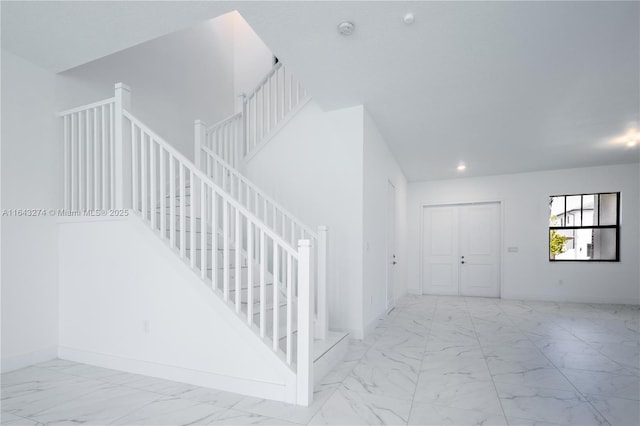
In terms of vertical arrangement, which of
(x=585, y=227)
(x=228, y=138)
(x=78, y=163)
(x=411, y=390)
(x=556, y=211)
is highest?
(x=228, y=138)

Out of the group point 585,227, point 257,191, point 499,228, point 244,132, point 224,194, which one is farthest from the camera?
point 499,228

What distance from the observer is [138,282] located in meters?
2.77

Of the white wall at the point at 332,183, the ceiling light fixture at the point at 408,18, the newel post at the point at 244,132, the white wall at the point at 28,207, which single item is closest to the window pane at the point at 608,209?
the white wall at the point at 332,183

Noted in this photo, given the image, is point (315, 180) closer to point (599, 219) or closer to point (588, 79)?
point (588, 79)

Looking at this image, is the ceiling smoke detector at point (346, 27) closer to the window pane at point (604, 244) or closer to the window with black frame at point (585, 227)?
the window with black frame at point (585, 227)

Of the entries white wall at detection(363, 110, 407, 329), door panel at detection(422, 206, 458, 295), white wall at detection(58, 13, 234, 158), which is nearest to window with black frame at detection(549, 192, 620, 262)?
door panel at detection(422, 206, 458, 295)

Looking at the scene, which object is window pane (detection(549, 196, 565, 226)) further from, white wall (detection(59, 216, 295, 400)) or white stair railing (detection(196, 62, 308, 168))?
white wall (detection(59, 216, 295, 400))

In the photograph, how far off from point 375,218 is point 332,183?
0.83m

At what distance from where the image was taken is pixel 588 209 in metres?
6.44

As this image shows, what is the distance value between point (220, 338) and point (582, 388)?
2732 millimetres

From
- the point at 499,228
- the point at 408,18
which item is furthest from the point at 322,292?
the point at 499,228

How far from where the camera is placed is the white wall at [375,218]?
3916 mm

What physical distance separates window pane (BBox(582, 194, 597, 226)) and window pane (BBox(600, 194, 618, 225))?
0.42 ft

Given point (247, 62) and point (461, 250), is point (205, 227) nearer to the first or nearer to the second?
point (247, 62)
